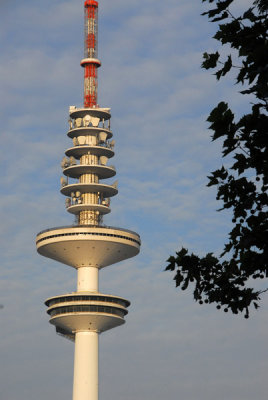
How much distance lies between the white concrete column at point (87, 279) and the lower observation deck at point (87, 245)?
1244 millimetres

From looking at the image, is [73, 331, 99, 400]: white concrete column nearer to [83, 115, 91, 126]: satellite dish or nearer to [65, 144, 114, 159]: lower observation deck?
[65, 144, 114, 159]: lower observation deck

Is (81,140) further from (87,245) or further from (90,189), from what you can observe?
(87,245)

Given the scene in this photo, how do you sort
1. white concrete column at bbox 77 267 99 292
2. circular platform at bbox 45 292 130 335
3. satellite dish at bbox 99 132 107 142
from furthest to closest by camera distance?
satellite dish at bbox 99 132 107 142
white concrete column at bbox 77 267 99 292
circular platform at bbox 45 292 130 335

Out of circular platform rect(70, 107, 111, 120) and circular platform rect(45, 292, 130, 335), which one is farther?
circular platform rect(70, 107, 111, 120)

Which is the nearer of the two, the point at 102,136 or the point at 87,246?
the point at 87,246

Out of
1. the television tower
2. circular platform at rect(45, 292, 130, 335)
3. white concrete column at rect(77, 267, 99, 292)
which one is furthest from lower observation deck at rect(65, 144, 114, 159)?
circular platform at rect(45, 292, 130, 335)

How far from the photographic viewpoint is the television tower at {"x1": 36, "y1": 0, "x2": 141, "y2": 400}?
178875mm

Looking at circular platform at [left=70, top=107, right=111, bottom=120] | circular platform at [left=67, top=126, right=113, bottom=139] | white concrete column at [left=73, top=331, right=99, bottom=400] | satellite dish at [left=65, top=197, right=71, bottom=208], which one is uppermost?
circular platform at [left=70, top=107, right=111, bottom=120]

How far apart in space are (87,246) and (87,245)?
13.1 inches

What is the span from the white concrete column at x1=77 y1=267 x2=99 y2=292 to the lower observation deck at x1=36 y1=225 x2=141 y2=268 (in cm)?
124

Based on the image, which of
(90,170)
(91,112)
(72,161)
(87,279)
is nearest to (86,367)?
(87,279)

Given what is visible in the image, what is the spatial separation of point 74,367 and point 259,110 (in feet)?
534

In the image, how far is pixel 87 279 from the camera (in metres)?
183

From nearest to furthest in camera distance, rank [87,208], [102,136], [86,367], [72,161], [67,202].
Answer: [86,367], [87,208], [67,202], [72,161], [102,136]
